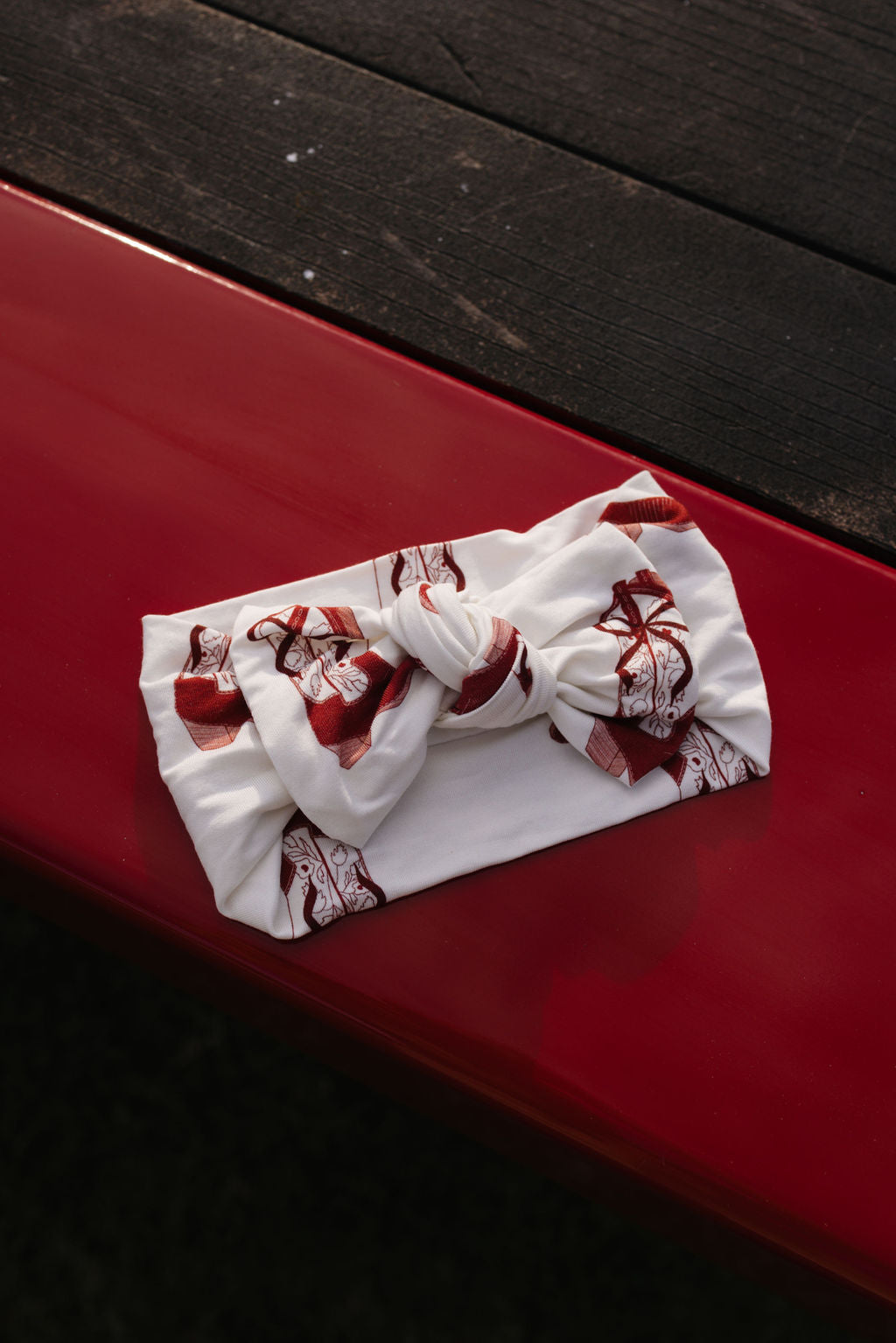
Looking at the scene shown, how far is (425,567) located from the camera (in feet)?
2.50

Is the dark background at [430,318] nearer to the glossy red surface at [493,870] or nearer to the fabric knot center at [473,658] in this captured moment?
the glossy red surface at [493,870]

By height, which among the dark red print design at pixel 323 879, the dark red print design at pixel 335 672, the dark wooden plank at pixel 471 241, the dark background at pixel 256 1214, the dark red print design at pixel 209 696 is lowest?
the dark background at pixel 256 1214

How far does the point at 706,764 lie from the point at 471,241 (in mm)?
624

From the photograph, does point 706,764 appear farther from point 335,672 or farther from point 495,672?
point 335,672

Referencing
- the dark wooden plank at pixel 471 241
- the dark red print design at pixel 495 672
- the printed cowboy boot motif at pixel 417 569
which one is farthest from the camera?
the dark wooden plank at pixel 471 241

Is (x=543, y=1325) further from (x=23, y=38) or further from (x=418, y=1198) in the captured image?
(x=23, y=38)

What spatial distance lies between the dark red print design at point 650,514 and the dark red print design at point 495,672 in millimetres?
180

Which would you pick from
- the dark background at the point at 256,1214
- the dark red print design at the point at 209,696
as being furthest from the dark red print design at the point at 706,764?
the dark background at the point at 256,1214

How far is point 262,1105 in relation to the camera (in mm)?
1007

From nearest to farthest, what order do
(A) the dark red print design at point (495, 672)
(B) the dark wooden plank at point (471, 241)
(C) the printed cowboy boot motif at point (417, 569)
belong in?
(A) the dark red print design at point (495, 672) < (C) the printed cowboy boot motif at point (417, 569) < (B) the dark wooden plank at point (471, 241)

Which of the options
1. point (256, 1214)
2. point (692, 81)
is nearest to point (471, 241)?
point (692, 81)

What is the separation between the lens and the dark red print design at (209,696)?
691mm

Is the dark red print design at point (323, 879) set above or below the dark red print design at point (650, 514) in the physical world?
below

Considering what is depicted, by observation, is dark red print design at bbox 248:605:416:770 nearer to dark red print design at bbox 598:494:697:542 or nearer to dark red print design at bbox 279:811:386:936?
dark red print design at bbox 279:811:386:936
